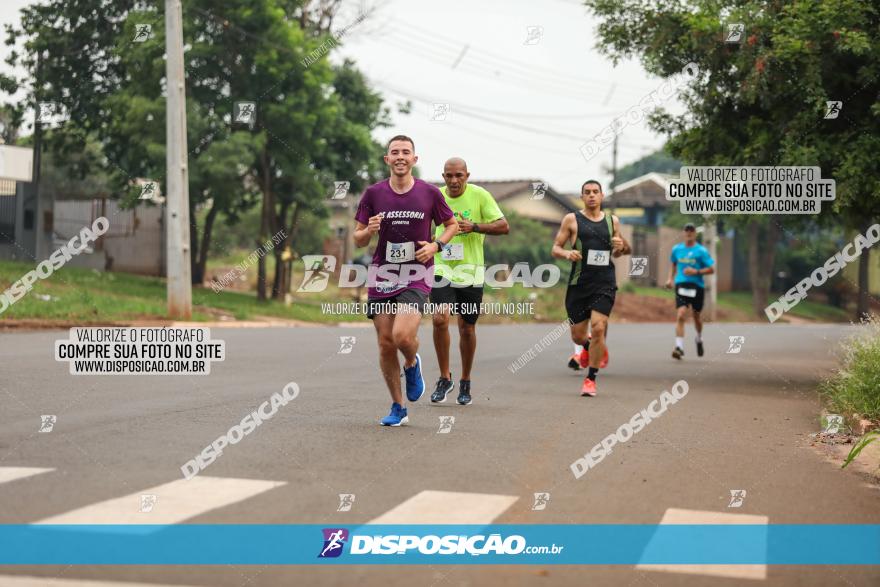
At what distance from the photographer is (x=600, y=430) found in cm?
925

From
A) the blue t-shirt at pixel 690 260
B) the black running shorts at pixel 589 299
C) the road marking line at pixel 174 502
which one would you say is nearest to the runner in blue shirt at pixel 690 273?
the blue t-shirt at pixel 690 260

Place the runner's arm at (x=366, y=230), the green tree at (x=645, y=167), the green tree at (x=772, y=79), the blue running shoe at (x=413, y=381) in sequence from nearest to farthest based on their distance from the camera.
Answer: the runner's arm at (x=366, y=230), the blue running shoe at (x=413, y=381), the green tree at (x=772, y=79), the green tree at (x=645, y=167)

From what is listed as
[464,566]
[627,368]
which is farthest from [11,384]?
[627,368]

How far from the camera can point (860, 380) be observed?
10453mm

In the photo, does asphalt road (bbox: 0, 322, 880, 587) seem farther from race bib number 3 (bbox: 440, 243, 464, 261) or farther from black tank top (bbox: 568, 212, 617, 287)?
race bib number 3 (bbox: 440, 243, 464, 261)

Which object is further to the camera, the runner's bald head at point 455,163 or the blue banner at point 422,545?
the runner's bald head at point 455,163

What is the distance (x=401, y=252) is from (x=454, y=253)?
6.86ft

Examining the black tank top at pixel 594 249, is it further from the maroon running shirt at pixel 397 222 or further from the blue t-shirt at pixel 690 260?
the blue t-shirt at pixel 690 260

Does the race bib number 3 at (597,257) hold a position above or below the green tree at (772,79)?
below

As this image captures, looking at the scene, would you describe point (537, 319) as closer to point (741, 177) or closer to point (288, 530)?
point (741, 177)

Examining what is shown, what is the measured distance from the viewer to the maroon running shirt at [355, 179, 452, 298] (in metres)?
8.79

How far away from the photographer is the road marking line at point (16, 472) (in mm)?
6418

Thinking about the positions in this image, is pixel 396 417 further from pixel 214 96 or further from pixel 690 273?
pixel 214 96

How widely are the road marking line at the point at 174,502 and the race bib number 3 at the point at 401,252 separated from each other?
266cm
